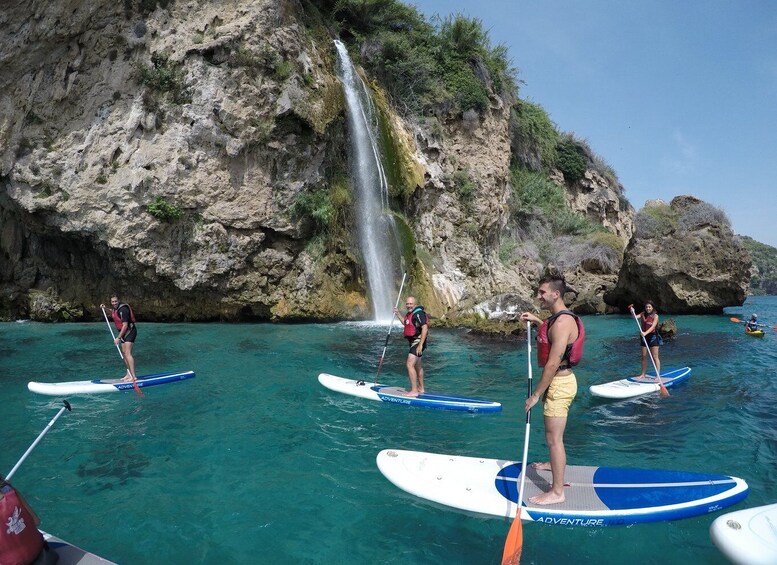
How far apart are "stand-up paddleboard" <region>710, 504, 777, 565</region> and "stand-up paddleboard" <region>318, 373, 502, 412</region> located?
13.4ft

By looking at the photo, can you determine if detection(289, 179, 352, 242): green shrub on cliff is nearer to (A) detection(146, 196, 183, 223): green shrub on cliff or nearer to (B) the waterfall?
(B) the waterfall

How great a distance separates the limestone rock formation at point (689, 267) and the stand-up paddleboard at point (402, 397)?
63.5ft

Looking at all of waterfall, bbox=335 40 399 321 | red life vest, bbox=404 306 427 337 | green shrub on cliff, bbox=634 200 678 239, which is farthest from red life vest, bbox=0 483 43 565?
green shrub on cliff, bbox=634 200 678 239

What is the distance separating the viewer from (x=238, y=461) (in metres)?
5.92

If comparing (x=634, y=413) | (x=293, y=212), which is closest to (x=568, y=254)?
(x=293, y=212)

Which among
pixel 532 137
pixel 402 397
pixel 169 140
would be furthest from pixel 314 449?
pixel 532 137

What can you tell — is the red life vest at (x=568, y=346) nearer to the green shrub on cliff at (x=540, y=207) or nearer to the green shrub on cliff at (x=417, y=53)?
the green shrub on cliff at (x=417, y=53)

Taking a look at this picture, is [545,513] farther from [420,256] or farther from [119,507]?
[420,256]

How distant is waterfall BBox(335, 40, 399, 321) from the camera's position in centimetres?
1966

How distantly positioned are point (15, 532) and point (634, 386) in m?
9.24

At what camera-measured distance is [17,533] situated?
2967 millimetres

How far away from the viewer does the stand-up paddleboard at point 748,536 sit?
3674 mm

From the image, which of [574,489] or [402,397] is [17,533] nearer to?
[574,489]

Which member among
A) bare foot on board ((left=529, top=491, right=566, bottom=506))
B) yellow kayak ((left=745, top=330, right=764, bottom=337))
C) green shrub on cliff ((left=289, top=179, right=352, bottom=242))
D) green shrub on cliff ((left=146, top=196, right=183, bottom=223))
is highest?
green shrub on cliff ((left=289, top=179, right=352, bottom=242))
